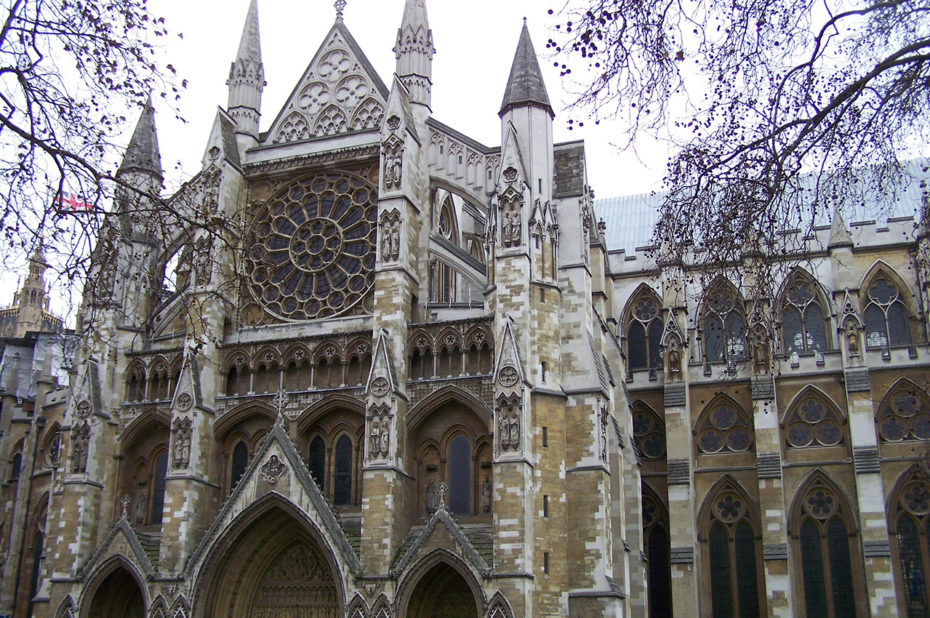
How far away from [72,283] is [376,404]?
14.4 meters

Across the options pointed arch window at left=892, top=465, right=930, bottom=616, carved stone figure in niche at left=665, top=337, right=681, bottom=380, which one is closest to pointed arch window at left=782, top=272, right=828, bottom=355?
carved stone figure in niche at left=665, top=337, right=681, bottom=380

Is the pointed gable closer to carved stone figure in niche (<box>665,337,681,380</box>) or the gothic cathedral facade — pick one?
the gothic cathedral facade

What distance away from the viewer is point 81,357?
30781 millimetres

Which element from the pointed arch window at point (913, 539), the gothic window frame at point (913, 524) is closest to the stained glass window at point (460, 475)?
the gothic window frame at point (913, 524)

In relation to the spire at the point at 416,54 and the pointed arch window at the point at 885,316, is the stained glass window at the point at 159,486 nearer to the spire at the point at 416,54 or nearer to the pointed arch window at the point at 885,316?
the spire at the point at 416,54

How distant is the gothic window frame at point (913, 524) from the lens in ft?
98.3

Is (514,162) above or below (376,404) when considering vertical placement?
above

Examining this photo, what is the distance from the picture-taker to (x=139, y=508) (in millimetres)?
29172

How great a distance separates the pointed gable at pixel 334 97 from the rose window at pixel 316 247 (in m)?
2.08

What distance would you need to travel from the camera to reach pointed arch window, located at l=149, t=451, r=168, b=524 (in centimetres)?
2911

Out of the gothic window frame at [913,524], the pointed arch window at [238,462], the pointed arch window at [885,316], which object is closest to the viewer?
the pointed arch window at [238,462]

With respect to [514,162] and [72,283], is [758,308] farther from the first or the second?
[514,162]

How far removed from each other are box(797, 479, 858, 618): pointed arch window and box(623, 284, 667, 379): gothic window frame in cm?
746

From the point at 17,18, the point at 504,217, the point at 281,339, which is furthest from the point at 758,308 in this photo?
the point at 281,339
